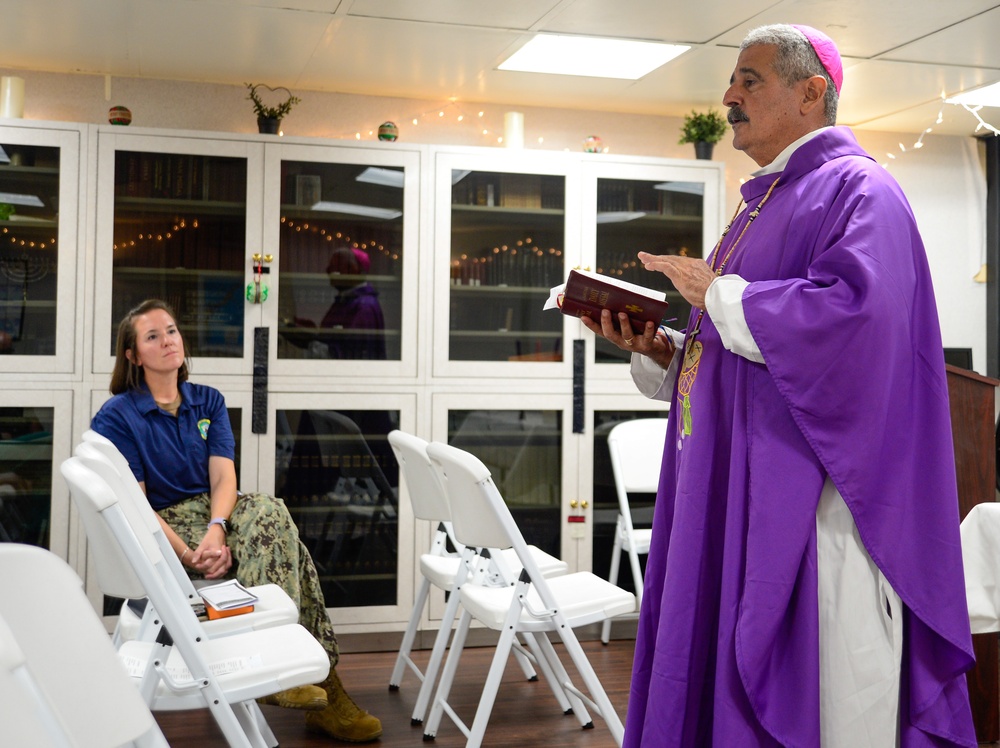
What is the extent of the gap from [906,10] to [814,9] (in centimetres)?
30

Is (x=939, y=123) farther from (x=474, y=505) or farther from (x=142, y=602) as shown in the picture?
(x=142, y=602)

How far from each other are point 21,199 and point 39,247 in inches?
7.5

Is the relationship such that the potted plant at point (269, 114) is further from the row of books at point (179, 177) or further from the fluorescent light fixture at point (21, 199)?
the fluorescent light fixture at point (21, 199)

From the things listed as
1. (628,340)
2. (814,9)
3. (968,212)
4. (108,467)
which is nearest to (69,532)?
(108,467)

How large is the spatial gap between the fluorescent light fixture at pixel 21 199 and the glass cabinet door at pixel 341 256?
Answer: 84cm

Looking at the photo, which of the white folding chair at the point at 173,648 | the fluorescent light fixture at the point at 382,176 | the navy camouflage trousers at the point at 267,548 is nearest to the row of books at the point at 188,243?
the fluorescent light fixture at the point at 382,176

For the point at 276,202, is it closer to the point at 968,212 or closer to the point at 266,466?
the point at 266,466

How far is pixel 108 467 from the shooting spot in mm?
2217

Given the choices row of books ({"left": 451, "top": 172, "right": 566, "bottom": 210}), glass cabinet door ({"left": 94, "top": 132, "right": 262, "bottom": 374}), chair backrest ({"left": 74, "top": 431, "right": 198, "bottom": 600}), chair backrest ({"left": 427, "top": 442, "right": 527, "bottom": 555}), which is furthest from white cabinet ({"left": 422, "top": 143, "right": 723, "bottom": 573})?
chair backrest ({"left": 74, "top": 431, "right": 198, "bottom": 600})

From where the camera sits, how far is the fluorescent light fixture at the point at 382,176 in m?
4.11

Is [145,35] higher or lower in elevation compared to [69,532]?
higher

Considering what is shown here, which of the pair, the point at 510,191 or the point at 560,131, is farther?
the point at 560,131

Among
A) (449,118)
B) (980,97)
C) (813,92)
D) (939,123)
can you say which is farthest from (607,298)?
(939,123)

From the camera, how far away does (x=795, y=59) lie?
1.73 metres
